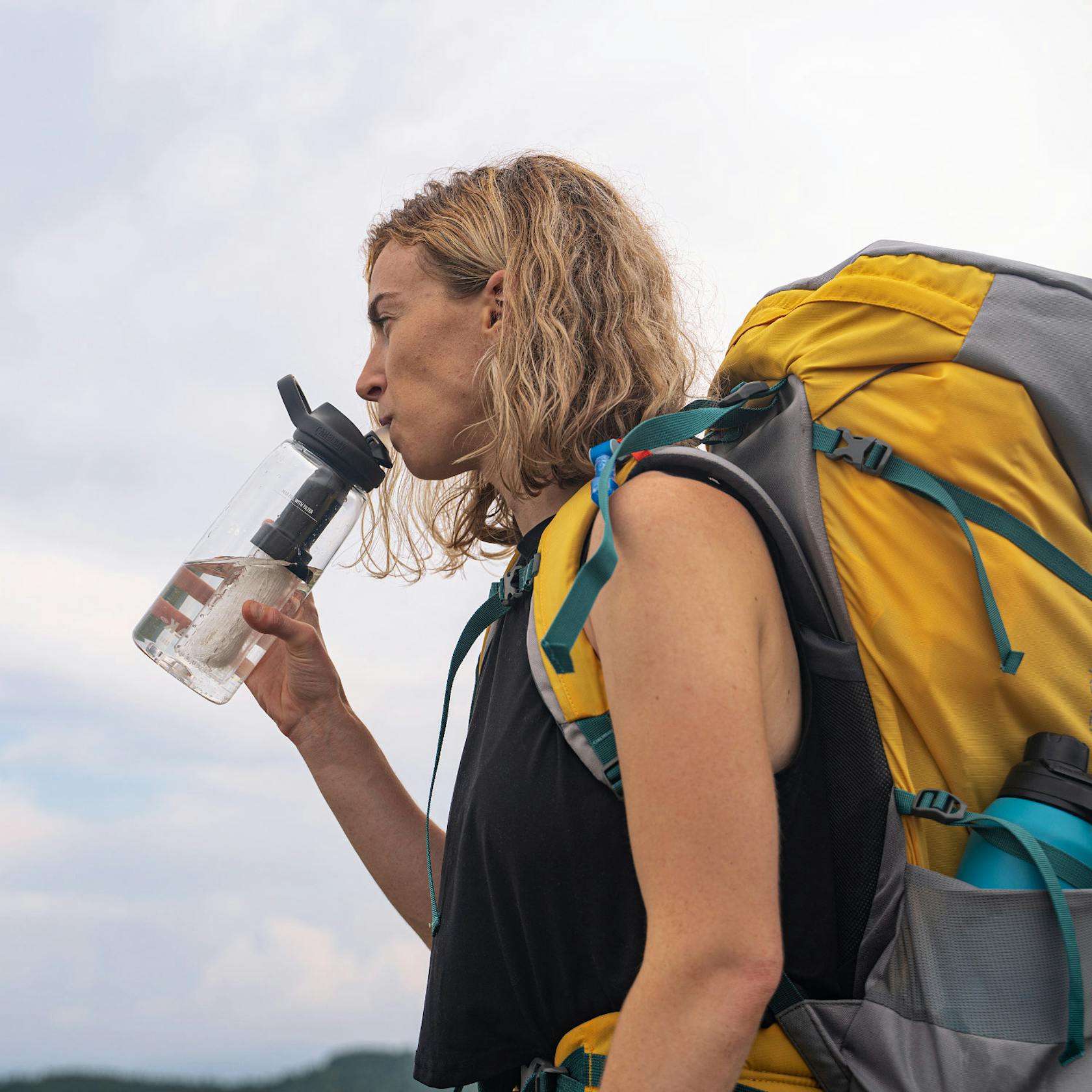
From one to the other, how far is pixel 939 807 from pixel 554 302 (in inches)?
48.1

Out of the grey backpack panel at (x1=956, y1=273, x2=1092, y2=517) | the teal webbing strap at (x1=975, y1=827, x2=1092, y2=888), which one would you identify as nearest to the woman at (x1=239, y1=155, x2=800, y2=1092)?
the teal webbing strap at (x1=975, y1=827, x2=1092, y2=888)

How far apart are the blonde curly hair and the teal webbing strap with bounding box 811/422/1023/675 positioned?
59 centimetres

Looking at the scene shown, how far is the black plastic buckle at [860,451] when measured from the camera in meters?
1.52

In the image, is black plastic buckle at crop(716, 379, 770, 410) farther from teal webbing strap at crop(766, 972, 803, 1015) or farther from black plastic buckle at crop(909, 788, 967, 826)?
teal webbing strap at crop(766, 972, 803, 1015)

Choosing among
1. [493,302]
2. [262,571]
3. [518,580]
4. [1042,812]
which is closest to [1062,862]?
[1042,812]

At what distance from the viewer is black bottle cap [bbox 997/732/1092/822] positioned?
145 cm

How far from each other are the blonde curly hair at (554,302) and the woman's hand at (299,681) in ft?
2.67

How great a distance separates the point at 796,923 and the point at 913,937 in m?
0.18

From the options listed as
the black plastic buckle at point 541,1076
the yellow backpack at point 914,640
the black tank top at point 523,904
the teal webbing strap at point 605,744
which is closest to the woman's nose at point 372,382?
the black tank top at point 523,904

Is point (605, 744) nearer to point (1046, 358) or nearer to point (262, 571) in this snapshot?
point (1046, 358)

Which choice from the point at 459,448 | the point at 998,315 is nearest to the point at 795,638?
the point at 998,315

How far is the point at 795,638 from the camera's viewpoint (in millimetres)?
1585

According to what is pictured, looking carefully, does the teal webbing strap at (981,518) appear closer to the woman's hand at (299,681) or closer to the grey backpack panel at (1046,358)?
the grey backpack panel at (1046,358)

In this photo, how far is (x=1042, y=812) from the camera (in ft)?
4.74
